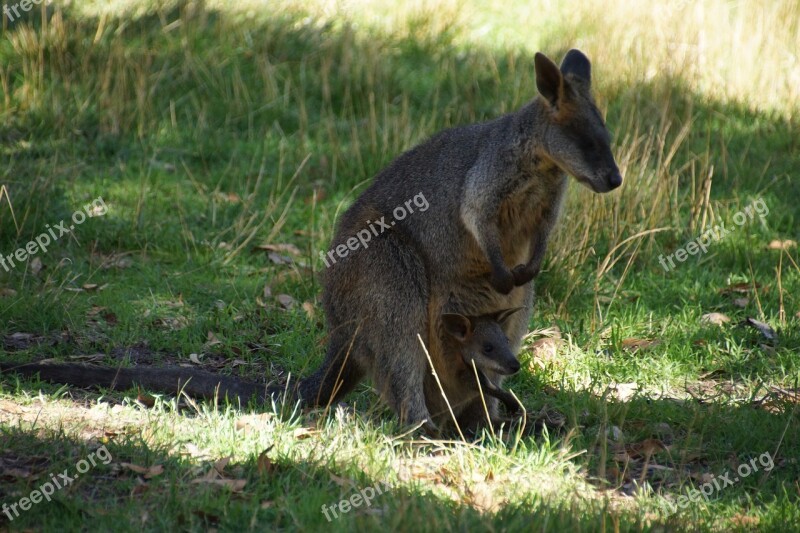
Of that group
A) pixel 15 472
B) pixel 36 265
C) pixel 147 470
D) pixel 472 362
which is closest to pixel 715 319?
pixel 472 362

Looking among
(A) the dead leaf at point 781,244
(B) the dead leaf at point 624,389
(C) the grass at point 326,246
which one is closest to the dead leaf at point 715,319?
(C) the grass at point 326,246

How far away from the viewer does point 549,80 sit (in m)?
4.19

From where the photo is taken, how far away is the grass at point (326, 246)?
3.60 meters

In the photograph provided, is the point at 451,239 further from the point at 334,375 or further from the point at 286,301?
the point at 286,301

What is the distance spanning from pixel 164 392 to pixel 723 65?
635cm

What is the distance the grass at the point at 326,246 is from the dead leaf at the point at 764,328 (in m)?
0.04

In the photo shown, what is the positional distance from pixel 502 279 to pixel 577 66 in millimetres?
1016

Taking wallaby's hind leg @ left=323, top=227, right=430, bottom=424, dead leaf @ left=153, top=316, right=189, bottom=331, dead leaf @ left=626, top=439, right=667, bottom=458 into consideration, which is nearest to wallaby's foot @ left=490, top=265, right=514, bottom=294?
wallaby's hind leg @ left=323, top=227, right=430, bottom=424

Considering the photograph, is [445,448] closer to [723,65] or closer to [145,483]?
[145,483]

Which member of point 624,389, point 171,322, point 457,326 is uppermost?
point 457,326

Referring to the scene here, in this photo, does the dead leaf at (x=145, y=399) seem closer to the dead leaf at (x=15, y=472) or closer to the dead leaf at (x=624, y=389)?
the dead leaf at (x=15, y=472)

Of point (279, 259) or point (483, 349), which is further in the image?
point (279, 259)

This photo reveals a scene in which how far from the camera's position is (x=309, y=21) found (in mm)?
9023

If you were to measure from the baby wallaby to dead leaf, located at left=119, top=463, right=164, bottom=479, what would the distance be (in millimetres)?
1432
